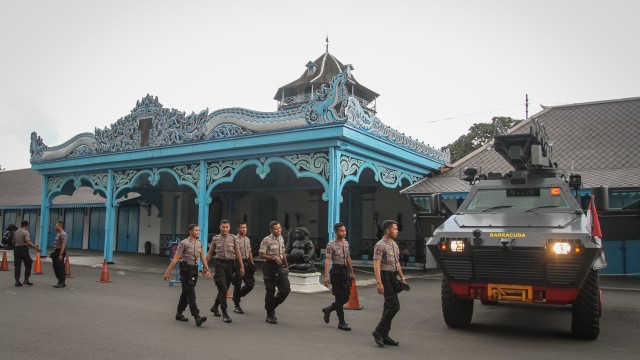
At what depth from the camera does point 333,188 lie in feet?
44.7

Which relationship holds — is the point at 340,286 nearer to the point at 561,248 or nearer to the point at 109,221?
the point at 561,248

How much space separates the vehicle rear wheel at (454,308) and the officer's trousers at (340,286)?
1.43 meters

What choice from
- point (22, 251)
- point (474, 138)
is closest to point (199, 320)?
point (22, 251)

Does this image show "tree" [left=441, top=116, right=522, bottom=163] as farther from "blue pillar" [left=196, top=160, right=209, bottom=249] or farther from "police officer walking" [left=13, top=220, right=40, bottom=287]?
"police officer walking" [left=13, top=220, right=40, bottom=287]

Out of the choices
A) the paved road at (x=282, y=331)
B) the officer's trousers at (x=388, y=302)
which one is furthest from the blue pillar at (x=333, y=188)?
the officer's trousers at (x=388, y=302)

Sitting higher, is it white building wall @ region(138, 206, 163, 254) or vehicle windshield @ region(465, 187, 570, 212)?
vehicle windshield @ region(465, 187, 570, 212)

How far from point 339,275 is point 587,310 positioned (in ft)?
11.1

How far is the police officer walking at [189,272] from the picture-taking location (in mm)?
7984

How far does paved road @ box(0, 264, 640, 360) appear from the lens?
20.8ft

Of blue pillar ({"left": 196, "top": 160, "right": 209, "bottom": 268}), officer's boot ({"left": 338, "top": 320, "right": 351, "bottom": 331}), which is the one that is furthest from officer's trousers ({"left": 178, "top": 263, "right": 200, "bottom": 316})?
blue pillar ({"left": 196, "top": 160, "right": 209, "bottom": 268})

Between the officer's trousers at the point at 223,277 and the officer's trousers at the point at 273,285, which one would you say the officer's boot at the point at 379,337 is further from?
the officer's trousers at the point at 223,277

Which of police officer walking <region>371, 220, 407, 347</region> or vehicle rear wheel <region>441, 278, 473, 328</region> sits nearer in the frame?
police officer walking <region>371, 220, 407, 347</region>

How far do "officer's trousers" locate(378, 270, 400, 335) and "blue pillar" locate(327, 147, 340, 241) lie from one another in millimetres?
6521

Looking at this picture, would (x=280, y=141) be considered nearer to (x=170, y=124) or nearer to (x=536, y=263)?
(x=170, y=124)
